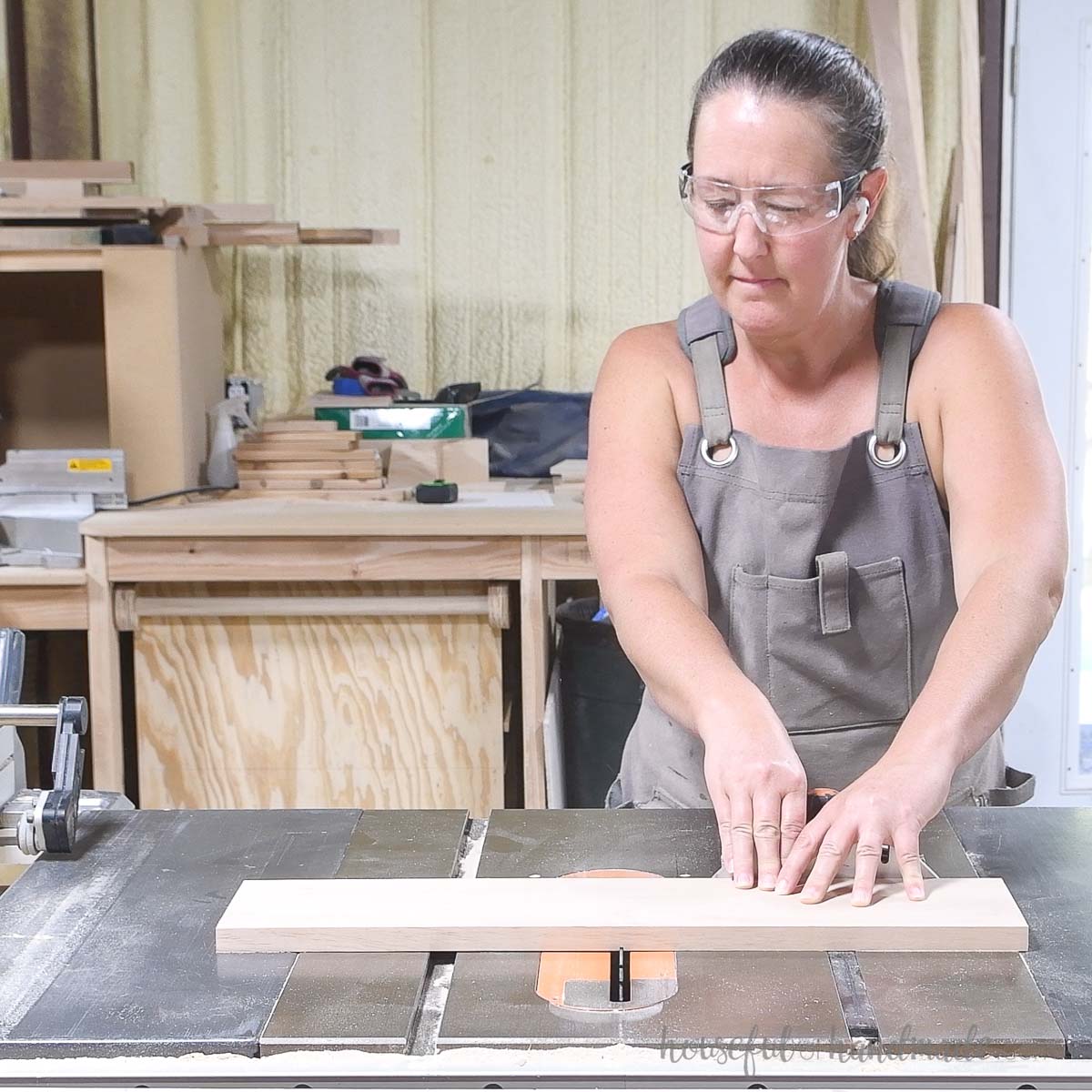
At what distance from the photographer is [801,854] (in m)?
1.23

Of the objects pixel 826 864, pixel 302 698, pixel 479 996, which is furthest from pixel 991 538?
pixel 302 698

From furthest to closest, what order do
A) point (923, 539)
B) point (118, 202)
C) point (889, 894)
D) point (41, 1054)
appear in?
point (118, 202), point (923, 539), point (889, 894), point (41, 1054)

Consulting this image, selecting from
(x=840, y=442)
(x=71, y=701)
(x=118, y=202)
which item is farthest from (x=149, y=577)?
(x=840, y=442)

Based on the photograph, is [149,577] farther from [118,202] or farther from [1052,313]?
[1052,313]

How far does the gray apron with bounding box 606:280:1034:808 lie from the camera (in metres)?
1.65

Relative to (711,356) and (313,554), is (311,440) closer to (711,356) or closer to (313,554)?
(313,554)

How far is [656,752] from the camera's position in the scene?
5.79 ft

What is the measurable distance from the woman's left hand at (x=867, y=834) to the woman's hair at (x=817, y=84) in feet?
2.09

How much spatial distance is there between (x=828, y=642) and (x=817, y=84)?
0.65m

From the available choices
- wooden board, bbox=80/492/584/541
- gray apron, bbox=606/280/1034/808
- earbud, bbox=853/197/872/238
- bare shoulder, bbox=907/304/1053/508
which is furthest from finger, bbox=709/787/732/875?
wooden board, bbox=80/492/584/541

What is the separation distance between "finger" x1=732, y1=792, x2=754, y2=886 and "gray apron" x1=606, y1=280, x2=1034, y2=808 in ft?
1.46

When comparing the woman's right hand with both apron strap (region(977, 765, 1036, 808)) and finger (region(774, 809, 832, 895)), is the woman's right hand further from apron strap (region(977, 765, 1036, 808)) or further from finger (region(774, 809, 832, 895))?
apron strap (region(977, 765, 1036, 808))

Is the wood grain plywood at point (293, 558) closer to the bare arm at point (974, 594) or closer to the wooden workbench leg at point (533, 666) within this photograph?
the wooden workbench leg at point (533, 666)

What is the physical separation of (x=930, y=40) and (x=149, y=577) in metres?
2.01
